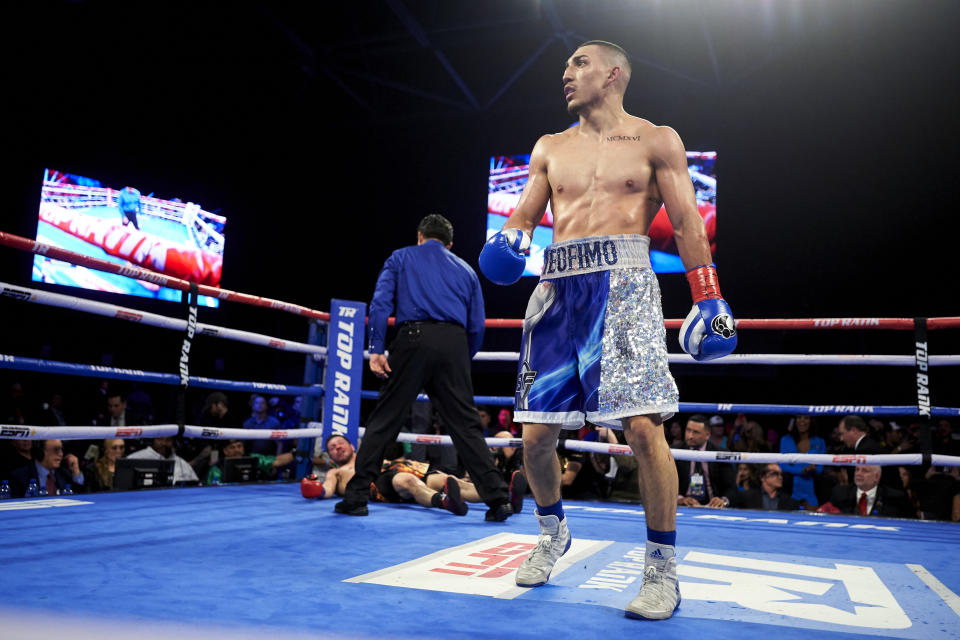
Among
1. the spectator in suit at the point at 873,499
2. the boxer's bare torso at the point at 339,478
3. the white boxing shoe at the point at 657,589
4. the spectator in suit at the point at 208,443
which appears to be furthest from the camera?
the spectator in suit at the point at 208,443

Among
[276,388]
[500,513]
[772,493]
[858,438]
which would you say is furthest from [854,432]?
[276,388]

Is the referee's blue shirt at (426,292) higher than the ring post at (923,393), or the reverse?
the referee's blue shirt at (426,292)

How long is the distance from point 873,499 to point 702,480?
3.28 feet

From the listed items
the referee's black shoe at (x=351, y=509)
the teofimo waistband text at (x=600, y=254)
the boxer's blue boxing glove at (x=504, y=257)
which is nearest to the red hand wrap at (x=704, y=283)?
the teofimo waistband text at (x=600, y=254)

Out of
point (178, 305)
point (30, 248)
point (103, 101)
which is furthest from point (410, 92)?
point (30, 248)

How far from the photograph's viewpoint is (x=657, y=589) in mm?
1384

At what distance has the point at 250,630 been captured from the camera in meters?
1.11

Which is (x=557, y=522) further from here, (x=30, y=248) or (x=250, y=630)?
(x=30, y=248)

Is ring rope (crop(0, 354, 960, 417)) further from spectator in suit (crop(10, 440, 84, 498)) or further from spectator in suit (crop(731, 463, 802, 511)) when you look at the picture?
spectator in suit (crop(10, 440, 84, 498))

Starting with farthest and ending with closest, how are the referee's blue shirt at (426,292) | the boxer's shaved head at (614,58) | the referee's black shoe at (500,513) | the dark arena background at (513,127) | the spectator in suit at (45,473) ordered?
1. the dark arena background at (513,127)
2. the spectator in suit at (45,473)
3. the referee's blue shirt at (426,292)
4. the referee's black shoe at (500,513)
5. the boxer's shaved head at (614,58)

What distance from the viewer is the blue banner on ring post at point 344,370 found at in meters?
3.69

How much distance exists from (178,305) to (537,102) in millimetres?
5666

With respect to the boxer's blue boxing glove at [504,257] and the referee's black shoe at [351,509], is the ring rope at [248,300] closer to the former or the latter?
the referee's black shoe at [351,509]

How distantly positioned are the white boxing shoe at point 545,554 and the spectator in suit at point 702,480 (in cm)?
210
